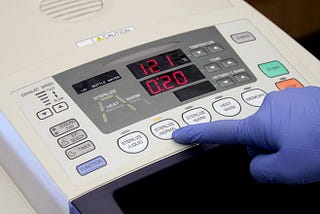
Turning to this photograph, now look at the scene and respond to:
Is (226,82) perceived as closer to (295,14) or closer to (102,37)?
(102,37)

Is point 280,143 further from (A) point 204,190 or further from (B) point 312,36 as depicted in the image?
(B) point 312,36

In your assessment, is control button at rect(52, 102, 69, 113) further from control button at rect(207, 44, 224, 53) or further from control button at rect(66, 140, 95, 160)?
control button at rect(207, 44, 224, 53)

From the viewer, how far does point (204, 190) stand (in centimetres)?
73

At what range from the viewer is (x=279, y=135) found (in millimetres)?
659

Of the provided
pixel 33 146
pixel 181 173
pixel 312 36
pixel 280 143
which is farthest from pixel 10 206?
pixel 312 36

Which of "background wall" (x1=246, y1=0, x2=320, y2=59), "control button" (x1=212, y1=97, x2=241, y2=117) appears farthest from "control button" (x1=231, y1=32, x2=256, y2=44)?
"background wall" (x1=246, y1=0, x2=320, y2=59)

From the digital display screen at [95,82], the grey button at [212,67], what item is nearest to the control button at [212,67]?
the grey button at [212,67]

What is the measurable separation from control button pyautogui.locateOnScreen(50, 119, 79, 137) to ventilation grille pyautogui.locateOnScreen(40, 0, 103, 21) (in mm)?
167

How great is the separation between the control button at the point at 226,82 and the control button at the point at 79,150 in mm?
176

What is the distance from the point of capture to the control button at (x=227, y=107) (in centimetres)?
71

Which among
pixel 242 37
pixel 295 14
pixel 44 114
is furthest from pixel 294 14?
pixel 44 114

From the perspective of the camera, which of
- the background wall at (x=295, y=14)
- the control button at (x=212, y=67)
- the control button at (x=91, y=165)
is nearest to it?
the control button at (x=91, y=165)

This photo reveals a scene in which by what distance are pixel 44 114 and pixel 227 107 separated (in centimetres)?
21

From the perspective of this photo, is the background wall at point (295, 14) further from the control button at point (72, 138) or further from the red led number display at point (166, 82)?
the control button at point (72, 138)
